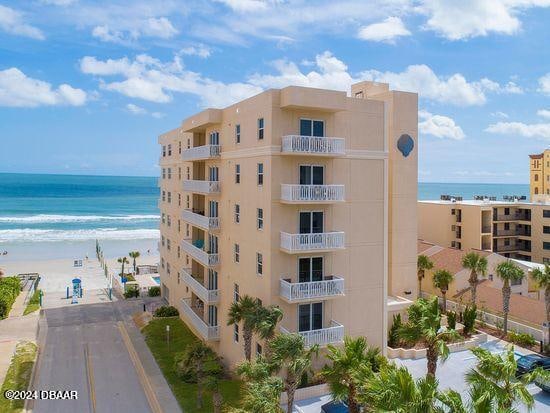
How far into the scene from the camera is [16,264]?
65.5 meters

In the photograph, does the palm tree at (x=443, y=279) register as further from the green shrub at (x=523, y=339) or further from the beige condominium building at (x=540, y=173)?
the beige condominium building at (x=540, y=173)

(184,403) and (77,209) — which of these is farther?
(77,209)

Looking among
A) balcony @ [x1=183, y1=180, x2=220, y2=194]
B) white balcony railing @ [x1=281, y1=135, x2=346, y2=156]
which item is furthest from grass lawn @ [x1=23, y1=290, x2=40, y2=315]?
white balcony railing @ [x1=281, y1=135, x2=346, y2=156]

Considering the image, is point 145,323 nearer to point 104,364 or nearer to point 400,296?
point 104,364

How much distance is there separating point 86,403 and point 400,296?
20.2 m

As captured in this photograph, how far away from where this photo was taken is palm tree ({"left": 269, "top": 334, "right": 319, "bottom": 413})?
16391 mm

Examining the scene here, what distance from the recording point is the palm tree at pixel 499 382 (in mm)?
11688

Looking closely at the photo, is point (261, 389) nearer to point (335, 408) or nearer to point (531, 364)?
point (335, 408)

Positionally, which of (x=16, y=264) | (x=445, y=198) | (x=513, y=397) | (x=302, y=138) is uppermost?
(x=302, y=138)

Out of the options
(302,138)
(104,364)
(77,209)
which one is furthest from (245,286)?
(77,209)

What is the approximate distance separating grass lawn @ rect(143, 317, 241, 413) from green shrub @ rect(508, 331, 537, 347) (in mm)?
17868

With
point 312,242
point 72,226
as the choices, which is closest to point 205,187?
point 312,242

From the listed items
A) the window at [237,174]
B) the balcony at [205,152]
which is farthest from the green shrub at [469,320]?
the balcony at [205,152]

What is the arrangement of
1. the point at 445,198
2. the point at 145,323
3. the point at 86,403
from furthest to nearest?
the point at 445,198 → the point at 145,323 → the point at 86,403
